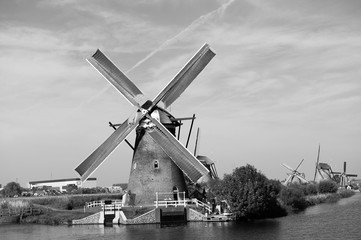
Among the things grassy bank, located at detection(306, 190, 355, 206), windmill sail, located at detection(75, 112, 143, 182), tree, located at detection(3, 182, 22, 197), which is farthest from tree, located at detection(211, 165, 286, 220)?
tree, located at detection(3, 182, 22, 197)

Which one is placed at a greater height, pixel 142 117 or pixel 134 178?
pixel 142 117

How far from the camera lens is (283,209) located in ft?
146

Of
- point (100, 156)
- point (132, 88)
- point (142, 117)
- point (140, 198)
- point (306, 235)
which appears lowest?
point (306, 235)

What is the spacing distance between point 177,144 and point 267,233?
36.7ft

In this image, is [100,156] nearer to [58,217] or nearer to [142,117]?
[142,117]

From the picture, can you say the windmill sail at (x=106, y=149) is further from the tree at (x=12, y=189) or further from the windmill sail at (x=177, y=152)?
the tree at (x=12, y=189)

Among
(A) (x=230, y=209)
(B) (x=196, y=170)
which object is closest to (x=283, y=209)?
(A) (x=230, y=209)

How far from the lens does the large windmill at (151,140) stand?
39.5 meters

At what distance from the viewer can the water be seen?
30.1 m

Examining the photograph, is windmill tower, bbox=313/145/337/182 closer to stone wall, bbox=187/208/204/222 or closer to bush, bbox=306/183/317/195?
bush, bbox=306/183/317/195

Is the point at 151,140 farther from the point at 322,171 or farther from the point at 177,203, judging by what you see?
the point at 322,171

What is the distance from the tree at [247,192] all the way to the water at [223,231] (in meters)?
1.60

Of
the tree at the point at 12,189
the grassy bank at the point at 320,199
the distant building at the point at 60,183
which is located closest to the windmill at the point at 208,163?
the grassy bank at the point at 320,199

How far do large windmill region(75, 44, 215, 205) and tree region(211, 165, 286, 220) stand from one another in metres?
2.28
